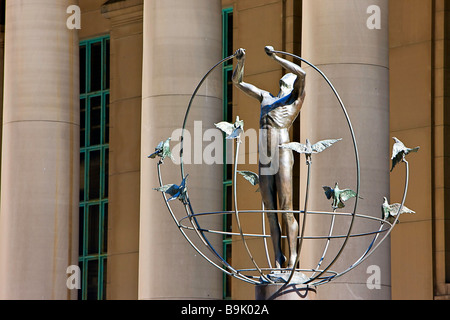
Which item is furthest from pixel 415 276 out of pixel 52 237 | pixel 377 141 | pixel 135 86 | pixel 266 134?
pixel 266 134

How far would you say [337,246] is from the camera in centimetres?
2972

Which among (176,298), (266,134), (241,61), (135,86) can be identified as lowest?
(176,298)

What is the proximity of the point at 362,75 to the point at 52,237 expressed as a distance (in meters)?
11.9

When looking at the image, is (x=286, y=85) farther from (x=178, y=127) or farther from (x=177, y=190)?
(x=178, y=127)

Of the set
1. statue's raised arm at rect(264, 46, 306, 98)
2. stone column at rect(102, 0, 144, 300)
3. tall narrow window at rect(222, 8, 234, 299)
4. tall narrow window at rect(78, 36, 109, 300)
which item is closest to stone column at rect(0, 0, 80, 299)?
tall narrow window at rect(222, 8, 234, 299)

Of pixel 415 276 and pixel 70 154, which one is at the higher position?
pixel 70 154

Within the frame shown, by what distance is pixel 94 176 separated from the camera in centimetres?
4994

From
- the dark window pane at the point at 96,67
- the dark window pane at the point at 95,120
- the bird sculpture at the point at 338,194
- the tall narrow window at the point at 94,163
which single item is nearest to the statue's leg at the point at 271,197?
the bird sculpture at the point at 338,194

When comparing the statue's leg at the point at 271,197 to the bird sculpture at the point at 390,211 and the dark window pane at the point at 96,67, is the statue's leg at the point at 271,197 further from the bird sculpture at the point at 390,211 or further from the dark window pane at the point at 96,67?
the dark window pane at the point at 96,67

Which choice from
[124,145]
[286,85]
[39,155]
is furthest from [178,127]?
[124,145]

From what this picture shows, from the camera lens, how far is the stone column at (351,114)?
30094 millimetres

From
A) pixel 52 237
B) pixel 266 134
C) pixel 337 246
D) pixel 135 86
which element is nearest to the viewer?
pixel 266 134

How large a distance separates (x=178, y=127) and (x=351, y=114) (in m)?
5.40
